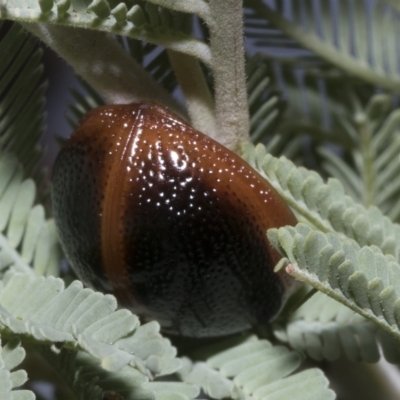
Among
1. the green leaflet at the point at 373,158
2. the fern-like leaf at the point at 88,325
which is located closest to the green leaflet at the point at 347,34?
the green leaflet at the point at 373,158

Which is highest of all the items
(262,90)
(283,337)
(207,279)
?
(262,90)

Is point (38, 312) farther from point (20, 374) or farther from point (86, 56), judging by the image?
point (86, 56)

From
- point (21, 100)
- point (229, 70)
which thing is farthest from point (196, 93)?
point (21, 100)

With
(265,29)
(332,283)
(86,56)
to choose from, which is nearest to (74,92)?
(86,56)

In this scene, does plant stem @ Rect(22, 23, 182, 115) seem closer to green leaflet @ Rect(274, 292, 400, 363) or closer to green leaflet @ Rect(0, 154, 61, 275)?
green leaflet @ Rect(0, 154, 61, 275)

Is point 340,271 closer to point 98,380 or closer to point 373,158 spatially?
point 98,380
